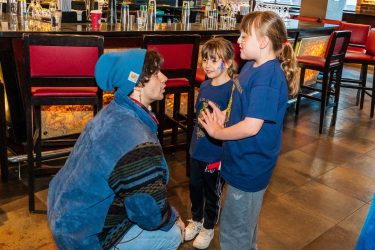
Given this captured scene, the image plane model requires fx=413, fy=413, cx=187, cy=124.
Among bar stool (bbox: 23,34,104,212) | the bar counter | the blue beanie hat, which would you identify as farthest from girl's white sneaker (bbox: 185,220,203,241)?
the bar counter

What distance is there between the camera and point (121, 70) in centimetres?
143

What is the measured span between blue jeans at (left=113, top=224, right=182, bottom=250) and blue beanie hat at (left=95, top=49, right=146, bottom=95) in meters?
0.53

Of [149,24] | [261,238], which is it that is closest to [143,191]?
[261,238]

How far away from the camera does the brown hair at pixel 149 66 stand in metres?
1.53

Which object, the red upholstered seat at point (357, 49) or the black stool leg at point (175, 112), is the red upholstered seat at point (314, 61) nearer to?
the red upholstered seat at point (357, 49)

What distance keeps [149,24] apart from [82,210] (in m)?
2.73

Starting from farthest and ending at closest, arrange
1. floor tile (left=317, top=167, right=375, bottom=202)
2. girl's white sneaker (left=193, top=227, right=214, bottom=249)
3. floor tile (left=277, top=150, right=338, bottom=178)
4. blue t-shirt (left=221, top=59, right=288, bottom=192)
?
floor tile (left=277, top=150, right=338, bottom=178)
floor tile (left=317, top=167, right=375, bottom=202)
girl's white sneaker (left=193, top=227, right=214, bottom=249)
blue t-shirt (left=221, top=59, right=288, bottom=192)

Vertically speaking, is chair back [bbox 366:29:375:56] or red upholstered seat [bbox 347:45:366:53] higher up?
chair back [bbox 366:29:375:56]

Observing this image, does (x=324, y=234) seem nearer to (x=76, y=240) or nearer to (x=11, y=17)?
(x=76, y=240)

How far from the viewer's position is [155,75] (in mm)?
1571

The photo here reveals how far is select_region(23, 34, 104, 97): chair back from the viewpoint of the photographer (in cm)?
245

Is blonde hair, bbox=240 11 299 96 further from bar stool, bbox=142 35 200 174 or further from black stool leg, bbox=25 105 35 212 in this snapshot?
black stool leg, bbox=25 105 35 212

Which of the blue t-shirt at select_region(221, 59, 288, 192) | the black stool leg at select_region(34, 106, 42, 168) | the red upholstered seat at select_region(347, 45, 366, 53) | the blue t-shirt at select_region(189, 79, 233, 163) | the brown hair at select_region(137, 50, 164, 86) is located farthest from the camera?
the red upholstered seat at select_region(347, 45, 366, 53)

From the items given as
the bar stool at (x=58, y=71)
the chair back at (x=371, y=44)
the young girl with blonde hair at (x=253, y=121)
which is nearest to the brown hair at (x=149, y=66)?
the young girl with blonde hair at (x=253, y=121)
